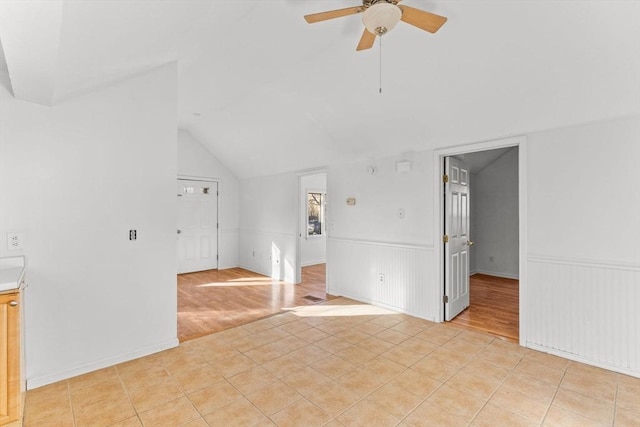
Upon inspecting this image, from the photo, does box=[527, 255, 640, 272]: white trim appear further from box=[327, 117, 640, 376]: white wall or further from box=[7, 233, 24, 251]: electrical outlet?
box=[7, 233, 24, 251]: electrical outlet

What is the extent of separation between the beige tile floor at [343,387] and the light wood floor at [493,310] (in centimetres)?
36

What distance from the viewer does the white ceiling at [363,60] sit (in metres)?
1.82

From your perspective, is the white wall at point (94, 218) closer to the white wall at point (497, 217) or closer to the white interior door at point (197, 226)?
the white interior door at point (197, 226)

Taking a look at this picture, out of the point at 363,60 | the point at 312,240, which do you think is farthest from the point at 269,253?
the point at 363,60

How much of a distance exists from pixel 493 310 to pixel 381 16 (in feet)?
13.4

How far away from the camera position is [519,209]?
126 inches

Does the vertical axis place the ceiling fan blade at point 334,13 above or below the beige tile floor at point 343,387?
above

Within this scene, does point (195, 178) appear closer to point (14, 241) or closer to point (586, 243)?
point (14, 241)

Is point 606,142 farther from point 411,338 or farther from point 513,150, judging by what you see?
point 513,150

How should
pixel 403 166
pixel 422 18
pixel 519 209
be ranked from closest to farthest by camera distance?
1. pixel 422 18
2. pixel 519 209
3. pixel 403 166

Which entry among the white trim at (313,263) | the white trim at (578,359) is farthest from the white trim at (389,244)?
the white trim at (313,263)

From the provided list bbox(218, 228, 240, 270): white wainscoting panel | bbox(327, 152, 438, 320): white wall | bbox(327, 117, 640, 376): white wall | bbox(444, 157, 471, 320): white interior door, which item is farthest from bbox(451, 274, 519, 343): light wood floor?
bbox(218, 228, 240, 270): white wainscoting panel

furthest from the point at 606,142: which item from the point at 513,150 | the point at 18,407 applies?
the point at 18,407

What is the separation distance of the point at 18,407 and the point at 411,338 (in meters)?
3.18
